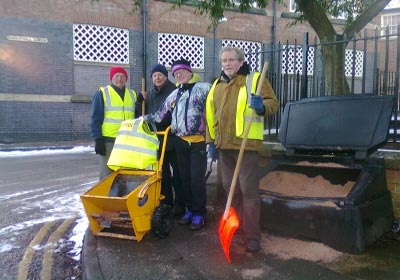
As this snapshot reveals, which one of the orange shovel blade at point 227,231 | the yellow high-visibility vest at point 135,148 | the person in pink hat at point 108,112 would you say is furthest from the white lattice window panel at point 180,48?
the orange shovel blade at point 227,231

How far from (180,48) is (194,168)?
44.5 feet

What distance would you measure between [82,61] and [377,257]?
45.4ft

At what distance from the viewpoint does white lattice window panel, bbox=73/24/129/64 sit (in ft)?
51.0

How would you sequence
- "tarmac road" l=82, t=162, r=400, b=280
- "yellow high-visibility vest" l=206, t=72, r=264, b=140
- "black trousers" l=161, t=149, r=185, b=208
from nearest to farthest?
1. "tarmac road" l=82, t=162, r=400, b=280
2. "yellow high-visibility vest" l=206, t=72, r=264, b=140
3. "black trousers" l=161, t=149, r=185, b=208

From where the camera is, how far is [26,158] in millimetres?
11891

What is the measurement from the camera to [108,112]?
16.4 feet

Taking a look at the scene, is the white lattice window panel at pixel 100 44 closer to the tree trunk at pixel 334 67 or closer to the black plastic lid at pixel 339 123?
the tree trunk at pixel 334 67

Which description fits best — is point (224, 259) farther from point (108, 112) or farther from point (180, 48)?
point (180, 48)

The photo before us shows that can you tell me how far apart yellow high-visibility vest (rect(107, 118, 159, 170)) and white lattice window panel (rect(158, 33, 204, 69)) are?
42.6 feet

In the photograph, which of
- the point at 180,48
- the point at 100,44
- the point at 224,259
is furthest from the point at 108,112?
the point at 180,48

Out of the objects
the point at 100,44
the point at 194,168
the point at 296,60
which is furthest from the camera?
the point at 100,44

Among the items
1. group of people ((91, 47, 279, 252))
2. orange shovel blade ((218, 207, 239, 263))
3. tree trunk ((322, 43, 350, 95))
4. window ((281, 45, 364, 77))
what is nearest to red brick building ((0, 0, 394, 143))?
window ((281, 45, 364, 77))

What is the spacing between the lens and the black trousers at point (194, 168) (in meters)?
4.46

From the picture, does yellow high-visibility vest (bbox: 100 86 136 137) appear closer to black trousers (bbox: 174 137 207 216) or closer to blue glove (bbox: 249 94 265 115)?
black trousers (bbox: 174 137 207 216)
